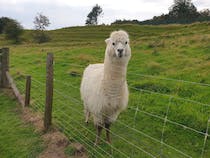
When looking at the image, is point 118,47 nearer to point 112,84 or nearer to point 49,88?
point 112,84

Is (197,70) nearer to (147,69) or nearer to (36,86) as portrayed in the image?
(147,69)

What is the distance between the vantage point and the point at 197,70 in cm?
1138

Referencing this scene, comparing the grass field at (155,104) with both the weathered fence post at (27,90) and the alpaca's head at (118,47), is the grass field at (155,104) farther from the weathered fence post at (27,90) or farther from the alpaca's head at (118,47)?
the alpaca's head at (118,47)

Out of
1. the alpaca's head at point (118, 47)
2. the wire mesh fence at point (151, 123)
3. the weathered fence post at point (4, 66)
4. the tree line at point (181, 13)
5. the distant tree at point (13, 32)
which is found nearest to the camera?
the alpaca's head at point (118, 47)

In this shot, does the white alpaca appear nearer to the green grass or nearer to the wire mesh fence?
the wire mesh fence

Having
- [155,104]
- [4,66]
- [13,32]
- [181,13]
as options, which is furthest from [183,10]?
[155,104]

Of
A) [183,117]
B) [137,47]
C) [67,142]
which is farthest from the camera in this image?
[137,47]

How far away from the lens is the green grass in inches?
271

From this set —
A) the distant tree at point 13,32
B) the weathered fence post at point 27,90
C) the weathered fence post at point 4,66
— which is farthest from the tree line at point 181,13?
the weathered fence post at point 27,90

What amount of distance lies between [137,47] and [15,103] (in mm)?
10015

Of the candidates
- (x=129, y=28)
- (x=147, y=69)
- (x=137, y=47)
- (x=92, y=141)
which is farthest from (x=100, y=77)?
(x=129, y=28)

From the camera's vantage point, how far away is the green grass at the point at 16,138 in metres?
6.88

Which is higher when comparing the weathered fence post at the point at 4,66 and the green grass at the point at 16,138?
the weathered fence post at the point at 4,66

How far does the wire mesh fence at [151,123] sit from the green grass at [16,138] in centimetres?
56
